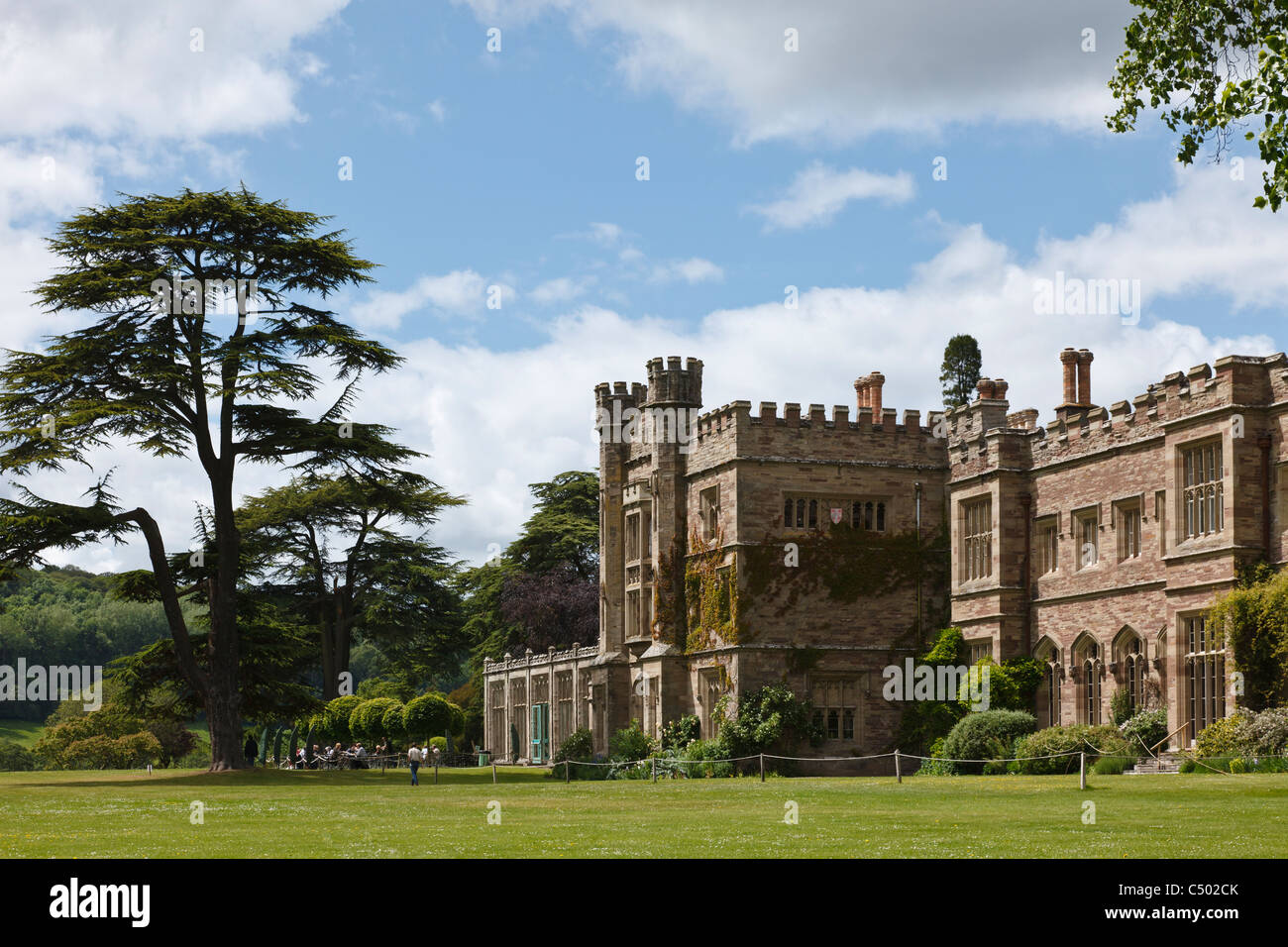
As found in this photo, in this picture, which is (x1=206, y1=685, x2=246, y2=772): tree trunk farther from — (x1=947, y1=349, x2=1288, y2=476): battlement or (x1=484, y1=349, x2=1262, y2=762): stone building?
(x1=947, y1=349, x2=1288, y2=476): battlement

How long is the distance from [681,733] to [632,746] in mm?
1638

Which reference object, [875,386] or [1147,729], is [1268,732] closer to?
[1147,729]

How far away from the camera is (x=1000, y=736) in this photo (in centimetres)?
3275

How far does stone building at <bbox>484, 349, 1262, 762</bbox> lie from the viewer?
97.3 ft

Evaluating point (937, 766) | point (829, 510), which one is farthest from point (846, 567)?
point (937, 766)

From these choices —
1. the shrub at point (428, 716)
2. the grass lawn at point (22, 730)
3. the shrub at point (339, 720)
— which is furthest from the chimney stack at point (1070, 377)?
the grass lawn at point (22, 730)

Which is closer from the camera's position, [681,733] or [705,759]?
[705,759]

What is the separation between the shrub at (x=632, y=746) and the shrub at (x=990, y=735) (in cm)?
949

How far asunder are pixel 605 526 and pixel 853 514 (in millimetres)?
8233

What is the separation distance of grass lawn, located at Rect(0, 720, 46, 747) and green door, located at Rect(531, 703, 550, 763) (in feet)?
192

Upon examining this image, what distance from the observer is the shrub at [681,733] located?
39250 millimetres

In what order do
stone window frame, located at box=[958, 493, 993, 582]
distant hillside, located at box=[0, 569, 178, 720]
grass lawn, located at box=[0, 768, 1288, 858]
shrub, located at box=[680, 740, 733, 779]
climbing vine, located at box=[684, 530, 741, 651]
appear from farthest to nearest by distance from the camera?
distant hillside, located at box=[0, 569, 178, 720]
climbing vine, located at box=[684, 530, 741, 651]
stone window frame, located at box=[958, 493, 993, 582]
shrub, located at box=[680, 740, 733, 779]
grass lawn, located at box=[0, 768, 1288, 858]

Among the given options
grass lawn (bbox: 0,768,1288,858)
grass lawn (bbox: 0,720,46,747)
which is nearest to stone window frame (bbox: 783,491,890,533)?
grass lawn (bbox: 0,768,1288,858)

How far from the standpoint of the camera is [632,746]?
40.5 meters
